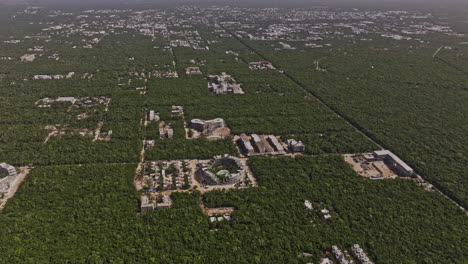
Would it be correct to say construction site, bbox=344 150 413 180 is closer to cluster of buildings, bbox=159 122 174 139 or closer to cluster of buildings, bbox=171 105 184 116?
cluster of buildings, bbox=159 122 174 139

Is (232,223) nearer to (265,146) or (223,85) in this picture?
(265,146)

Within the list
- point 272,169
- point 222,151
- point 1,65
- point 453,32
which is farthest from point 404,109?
point 453,32

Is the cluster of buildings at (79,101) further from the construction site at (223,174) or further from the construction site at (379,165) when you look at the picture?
the construction site at (379,165)

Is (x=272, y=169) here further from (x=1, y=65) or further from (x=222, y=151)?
(x=1, y=65)

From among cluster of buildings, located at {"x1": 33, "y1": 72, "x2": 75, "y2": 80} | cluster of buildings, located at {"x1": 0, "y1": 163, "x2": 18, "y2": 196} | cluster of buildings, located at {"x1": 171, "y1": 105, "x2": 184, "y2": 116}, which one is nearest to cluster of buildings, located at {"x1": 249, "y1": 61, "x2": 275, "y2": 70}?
cluster of buildings, located at {"x1": 171, "y1": 105, "x2": 184, "y2": 116}

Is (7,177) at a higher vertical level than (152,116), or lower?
lower

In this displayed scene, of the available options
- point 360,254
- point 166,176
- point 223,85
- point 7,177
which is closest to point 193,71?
point 223,85
